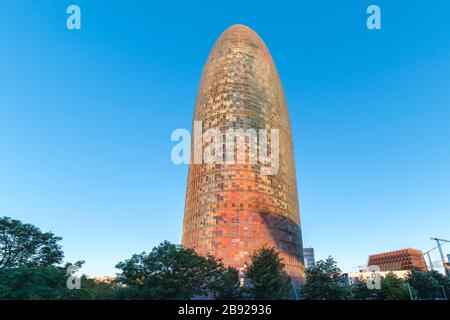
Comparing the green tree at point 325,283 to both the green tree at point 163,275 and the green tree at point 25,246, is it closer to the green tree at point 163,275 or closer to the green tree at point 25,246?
the green tree at point 163,275

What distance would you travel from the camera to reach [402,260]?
18450 centimetres

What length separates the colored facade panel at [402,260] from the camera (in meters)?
180

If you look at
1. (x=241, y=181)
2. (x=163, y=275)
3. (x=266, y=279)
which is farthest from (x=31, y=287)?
(x=241, y=181)

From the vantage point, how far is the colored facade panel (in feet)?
592

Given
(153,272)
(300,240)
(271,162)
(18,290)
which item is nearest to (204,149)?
(271,162)

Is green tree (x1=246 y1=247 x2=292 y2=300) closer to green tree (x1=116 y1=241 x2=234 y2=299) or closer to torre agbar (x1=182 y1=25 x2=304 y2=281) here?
green tree (x1=116 y1=241 x2=234 y2=299)

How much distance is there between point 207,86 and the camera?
353 feet

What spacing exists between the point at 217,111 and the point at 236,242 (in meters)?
42.0

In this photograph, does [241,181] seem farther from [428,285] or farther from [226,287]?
[428,285]

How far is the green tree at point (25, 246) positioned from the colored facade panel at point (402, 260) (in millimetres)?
188735

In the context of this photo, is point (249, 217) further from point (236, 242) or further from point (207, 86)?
point (207, 86)

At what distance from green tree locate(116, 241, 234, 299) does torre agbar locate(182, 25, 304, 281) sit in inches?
1174

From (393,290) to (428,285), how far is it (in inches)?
728

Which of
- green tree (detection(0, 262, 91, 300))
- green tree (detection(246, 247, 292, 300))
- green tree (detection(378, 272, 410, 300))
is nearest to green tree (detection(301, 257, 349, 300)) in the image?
green tree (detection(246, 247, 292, 300))
